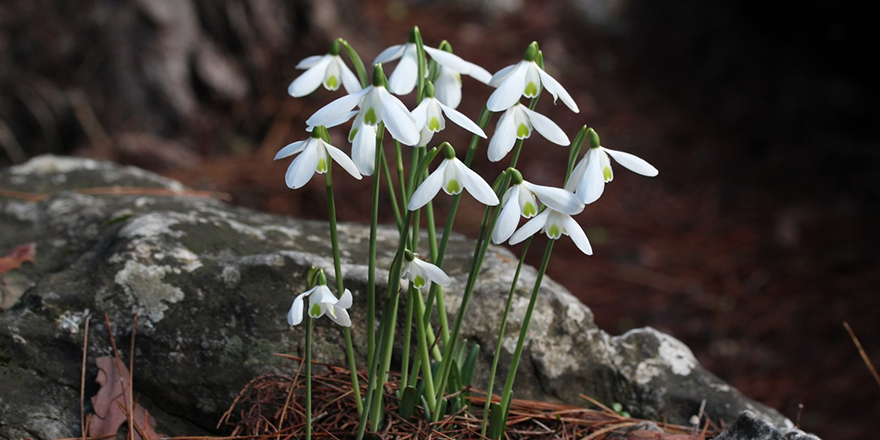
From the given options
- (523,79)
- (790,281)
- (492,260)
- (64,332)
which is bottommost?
(64,332)

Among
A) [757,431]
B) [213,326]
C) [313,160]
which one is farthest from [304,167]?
[757,431]

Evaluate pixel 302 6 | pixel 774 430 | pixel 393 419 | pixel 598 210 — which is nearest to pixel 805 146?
pixel 598 210

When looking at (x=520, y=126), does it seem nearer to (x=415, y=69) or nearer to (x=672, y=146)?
(x=415, y=69)


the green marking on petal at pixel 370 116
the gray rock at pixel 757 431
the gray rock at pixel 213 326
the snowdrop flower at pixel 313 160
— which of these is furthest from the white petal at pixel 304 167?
the gray rock at pixel 757 431

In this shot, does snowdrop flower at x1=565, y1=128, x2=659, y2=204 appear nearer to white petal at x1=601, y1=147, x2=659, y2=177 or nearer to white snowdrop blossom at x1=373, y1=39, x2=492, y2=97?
white petal at x1=601, y1=147, x2=659, y2=177

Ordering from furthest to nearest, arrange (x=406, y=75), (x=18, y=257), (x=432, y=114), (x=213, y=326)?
1. (x=18, y=257)
2. (x=213, y=326)
3. (x=406, y=75)
4. (x=432, y=114)

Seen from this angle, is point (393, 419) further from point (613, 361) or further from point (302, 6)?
point (302, 6)

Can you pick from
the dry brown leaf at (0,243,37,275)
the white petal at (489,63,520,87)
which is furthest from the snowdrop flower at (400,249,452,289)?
the dry brown leaf at (0,243,37,275)
